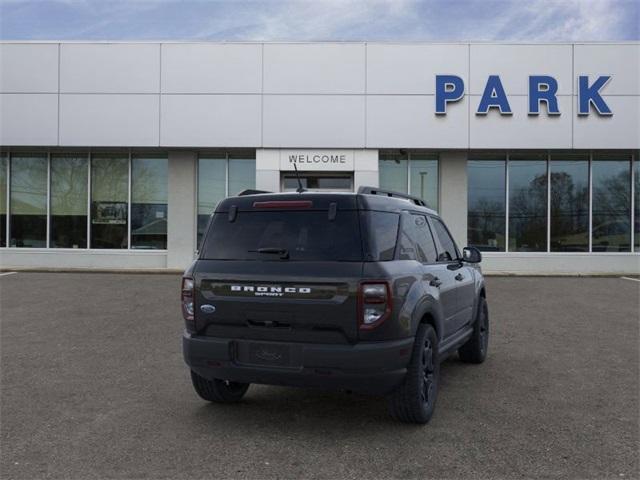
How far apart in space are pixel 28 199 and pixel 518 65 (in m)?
15.2

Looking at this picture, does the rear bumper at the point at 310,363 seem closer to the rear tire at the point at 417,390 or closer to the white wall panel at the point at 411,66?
the rear tire at the point at 417,390

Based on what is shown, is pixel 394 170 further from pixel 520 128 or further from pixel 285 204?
pixel 285 204

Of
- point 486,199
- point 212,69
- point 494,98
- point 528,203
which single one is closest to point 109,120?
point 212,69

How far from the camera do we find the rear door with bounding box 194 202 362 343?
4090 mm

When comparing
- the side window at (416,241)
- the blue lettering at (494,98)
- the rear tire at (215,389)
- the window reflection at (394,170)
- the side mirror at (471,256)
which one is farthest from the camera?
the window reflection at (394,170)

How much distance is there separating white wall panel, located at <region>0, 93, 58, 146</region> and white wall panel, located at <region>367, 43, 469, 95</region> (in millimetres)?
9072

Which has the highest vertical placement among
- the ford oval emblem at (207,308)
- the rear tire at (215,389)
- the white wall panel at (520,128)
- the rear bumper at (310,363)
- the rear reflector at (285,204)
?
the white wall panel at (520,128)

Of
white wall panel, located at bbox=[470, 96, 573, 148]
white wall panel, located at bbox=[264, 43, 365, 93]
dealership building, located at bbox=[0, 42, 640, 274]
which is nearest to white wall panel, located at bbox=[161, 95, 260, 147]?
dealership building, located at bbox=[0, 42, 640, 274]

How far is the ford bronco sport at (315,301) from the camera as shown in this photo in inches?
160

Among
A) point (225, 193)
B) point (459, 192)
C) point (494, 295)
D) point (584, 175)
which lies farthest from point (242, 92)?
point (584, 175)

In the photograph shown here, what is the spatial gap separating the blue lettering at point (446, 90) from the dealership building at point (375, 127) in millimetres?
39

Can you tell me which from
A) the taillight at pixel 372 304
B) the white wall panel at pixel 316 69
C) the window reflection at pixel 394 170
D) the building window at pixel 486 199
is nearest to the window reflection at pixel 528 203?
the building window at pixel 486 199

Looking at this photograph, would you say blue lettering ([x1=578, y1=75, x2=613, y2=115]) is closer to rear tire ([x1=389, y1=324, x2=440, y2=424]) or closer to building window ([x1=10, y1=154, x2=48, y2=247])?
rear tire ([x1=389, y1=324, x2=440, y2=424])

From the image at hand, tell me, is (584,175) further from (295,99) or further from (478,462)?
(478,462)
